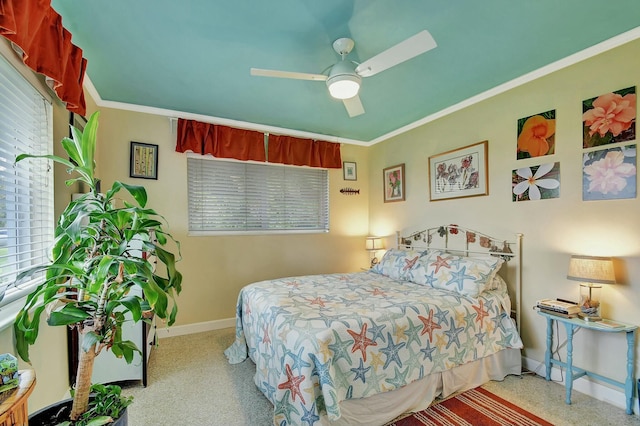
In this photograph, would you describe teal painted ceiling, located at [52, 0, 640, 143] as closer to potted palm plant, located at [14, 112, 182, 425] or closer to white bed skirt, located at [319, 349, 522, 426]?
potted palm plant, located at [14, 112, 182, 425]

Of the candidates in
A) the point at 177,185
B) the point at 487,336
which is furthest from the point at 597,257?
the point at 177,185

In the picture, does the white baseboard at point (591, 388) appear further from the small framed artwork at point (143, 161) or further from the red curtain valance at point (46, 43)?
the small framed artwork at point (143, 161)

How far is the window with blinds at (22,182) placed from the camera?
4.75 feet

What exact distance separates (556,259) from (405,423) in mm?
1796

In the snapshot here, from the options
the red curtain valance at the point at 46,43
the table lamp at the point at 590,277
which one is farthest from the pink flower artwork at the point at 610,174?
the red curtain valance at the point at 46,43

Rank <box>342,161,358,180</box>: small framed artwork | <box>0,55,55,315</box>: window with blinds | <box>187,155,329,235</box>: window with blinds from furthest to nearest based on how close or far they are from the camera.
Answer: <box>342,161,358,180</box>: small framed artwork < <box>187,155,329,235</box>: window with blinds < <box>0,55,55,315</box>: window with blinds

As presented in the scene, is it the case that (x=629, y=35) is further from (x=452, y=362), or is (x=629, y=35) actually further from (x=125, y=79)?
(x=125, y=79)

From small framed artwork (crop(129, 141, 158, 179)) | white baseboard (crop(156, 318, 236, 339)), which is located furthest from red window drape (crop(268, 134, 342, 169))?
white baseboard (crop(156, 318, 236, 339))

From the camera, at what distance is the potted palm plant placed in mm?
1113

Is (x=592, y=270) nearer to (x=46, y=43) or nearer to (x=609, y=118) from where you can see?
(x=609, y=118)

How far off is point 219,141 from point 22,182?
2.09 meters

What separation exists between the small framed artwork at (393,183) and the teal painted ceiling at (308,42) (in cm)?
108

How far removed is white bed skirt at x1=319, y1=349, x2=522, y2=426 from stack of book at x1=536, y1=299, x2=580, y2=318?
1.53 feet

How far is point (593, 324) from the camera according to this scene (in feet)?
6.63
